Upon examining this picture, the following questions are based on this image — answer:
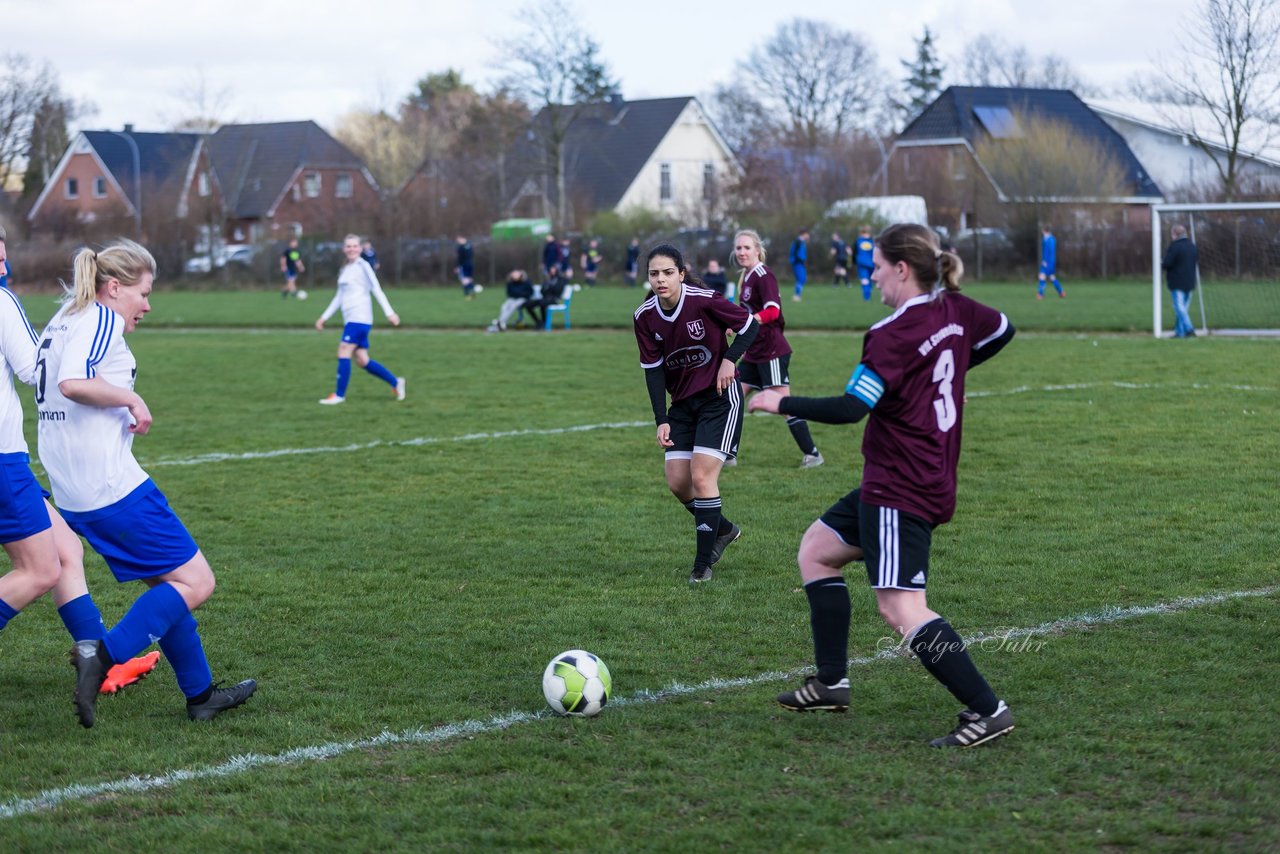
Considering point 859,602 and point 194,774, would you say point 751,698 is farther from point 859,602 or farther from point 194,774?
point 194,774

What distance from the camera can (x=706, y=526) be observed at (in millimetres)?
6836

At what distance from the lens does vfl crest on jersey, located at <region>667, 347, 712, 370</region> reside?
6883 mm

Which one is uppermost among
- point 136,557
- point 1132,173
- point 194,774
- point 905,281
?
point 1132,173

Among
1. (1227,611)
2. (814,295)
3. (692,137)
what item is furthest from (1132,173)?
(1227,611)

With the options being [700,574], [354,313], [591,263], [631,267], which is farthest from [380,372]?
[591,263]

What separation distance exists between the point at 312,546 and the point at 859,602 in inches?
132

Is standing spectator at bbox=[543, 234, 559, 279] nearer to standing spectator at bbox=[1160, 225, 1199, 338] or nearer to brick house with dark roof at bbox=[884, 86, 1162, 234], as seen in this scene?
brick house with dark roof at bbox=[884, 86, 1162, 234]

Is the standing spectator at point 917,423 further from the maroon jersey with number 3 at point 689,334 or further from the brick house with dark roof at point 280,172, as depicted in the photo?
the brick house with dark roof at point 280,172

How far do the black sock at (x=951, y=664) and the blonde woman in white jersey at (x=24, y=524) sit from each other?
3128 millimetres

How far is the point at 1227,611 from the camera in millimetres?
5832

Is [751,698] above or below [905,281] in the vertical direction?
below

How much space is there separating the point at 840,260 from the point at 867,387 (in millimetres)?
35652

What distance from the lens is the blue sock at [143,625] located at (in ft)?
15.0

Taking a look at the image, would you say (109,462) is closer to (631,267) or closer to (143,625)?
(143,625)
